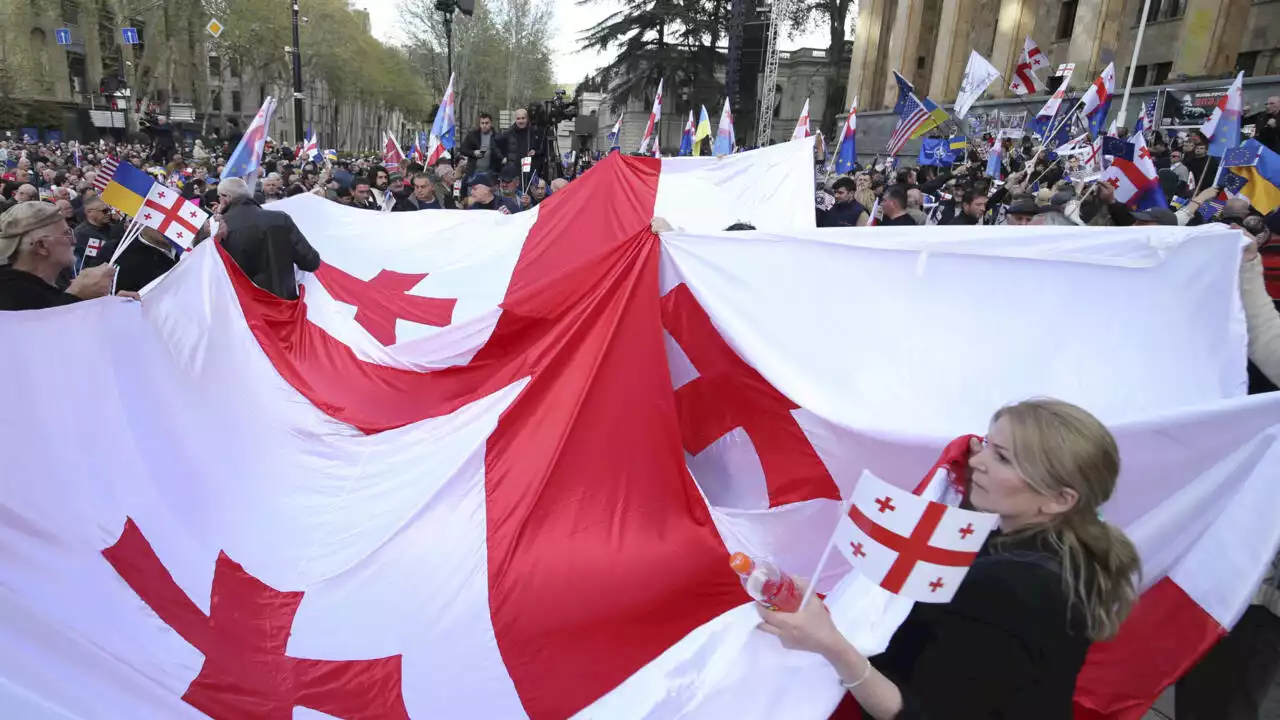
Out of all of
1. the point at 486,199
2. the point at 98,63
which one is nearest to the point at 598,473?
the point at 486,199

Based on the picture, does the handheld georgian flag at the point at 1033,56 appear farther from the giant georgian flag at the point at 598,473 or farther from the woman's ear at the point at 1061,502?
the woman's ear at the point at 1061,502

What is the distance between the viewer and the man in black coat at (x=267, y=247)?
533 cm

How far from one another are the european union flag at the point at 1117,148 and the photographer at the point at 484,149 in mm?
7233

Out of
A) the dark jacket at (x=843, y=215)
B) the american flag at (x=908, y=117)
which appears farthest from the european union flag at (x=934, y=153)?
the dark jacket at (x=843, y=215)

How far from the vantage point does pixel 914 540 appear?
1.30m

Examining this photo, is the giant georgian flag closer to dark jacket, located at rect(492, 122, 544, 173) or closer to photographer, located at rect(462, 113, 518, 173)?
photographer, located at rect(462, 113, 518, 173)

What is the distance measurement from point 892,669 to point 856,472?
1.28m

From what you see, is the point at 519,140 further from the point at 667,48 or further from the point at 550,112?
the point at 667,48

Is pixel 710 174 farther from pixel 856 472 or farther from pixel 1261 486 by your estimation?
pixel 1261 486

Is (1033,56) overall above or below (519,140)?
above

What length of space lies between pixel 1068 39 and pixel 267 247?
91.4 feet

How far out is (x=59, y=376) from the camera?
126 inches

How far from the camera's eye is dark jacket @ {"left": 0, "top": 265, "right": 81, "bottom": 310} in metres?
3.20

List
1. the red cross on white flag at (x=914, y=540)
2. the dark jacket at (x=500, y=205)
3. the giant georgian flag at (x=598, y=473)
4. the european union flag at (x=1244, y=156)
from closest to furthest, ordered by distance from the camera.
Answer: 1. the red cross on white flag at (x=914, y=540)
2. the giant georgian flag at (x=598, y=473)
3. the european union flag at (x=1244, y=156)
4. the dark jacket at (x=500, y=205)
